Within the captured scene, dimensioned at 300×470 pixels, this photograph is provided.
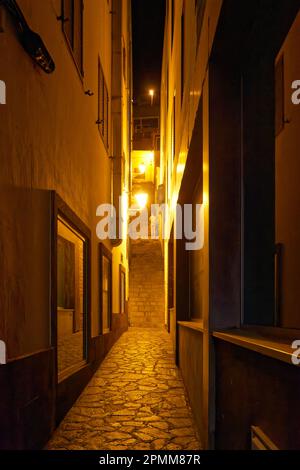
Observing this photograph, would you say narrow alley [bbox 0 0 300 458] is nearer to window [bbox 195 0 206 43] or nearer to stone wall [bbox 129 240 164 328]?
window [bbox 195 0 206 43]

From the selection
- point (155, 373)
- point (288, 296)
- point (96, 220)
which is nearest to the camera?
point (288, 296)

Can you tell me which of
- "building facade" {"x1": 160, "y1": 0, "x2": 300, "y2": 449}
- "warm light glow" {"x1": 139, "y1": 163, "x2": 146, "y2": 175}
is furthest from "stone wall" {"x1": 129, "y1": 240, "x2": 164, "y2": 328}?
"building facade" {"x1": 160, "y1": 0, "x2": 300, "y2": 449}

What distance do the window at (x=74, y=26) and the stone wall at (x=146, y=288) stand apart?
15.8 metres

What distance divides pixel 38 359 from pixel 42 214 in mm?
1540

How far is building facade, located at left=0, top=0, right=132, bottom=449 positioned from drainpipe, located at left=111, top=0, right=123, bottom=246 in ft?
14.2

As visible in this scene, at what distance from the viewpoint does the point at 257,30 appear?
3.50 m

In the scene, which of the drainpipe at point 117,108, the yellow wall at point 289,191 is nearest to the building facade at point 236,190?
the yellow wall at point 289,191

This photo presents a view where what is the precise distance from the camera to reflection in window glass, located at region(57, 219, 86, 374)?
22.7 ft

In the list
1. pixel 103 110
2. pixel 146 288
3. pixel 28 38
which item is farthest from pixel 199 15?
pixel 146 288

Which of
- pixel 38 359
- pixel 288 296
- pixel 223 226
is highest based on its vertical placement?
pixel 223 226

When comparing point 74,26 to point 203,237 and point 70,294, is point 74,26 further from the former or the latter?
→ point 70,294

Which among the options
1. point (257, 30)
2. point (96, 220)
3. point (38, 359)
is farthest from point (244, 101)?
point (96, 220)

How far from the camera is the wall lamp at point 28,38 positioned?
361cm

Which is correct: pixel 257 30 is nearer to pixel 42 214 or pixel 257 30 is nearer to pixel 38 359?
pixel 42 214
